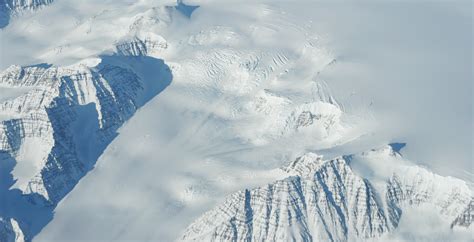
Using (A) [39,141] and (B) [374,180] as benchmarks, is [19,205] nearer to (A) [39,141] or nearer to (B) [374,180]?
(A) [39,141]

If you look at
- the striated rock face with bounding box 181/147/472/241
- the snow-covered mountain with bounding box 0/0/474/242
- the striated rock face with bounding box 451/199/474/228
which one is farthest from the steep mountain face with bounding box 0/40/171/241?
the striated rock face with bounding box 451/199/474/228

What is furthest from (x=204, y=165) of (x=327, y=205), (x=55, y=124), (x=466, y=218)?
(x=466, y=218)

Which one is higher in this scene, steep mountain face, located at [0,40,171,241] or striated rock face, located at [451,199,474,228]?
striated rock face, located at [451,199,474,228]

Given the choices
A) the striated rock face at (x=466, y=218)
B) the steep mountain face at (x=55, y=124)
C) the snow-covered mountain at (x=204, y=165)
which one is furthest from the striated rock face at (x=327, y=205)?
the steep mountain face at (x=55, y=124)

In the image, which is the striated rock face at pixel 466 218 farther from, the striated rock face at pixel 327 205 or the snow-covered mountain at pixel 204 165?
the striated rock face at pixel 327 205

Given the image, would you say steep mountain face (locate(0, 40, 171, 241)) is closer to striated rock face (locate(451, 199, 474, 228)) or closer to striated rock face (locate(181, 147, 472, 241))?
striated rock face (locate(181, 147, 472, 241))

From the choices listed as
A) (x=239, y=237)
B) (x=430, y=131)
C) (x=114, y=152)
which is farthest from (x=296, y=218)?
(x=114, y=152)
